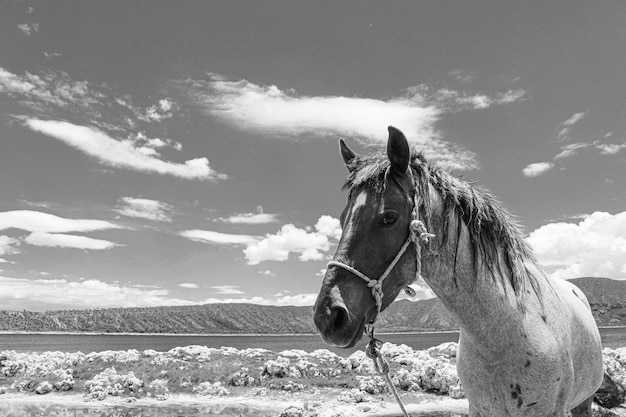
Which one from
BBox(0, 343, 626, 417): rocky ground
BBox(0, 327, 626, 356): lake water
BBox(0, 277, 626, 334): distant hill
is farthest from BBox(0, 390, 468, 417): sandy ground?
BBox(0, 277, 626, 334): distant hill

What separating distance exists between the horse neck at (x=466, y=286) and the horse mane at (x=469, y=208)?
35mm

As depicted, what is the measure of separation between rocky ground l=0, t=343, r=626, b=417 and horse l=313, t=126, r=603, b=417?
9227mm

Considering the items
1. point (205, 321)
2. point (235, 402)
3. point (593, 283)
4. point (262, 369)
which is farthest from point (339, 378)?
point (593, 283)

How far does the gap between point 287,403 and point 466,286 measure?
1181 centimetres

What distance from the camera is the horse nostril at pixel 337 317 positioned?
2.13 meters

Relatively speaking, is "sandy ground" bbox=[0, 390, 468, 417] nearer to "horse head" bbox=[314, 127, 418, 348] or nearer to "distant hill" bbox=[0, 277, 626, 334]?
"horse head" bbox=[314, 127, 418, 348]

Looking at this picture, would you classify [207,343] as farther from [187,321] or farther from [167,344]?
[187,321]

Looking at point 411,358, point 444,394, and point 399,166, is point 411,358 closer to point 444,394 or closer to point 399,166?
point 444,394

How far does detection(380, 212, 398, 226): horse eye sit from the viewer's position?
235cm

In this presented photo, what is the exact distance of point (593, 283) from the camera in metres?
192

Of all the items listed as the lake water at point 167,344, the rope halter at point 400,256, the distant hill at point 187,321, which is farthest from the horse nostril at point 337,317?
the distant hill at point 187,321

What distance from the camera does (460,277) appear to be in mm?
2605

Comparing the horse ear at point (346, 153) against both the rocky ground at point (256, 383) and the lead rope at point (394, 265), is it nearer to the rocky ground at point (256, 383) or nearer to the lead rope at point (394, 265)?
the lead rope at point (394, 265)

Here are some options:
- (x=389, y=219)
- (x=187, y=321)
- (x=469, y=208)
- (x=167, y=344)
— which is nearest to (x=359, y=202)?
(x=389, y=219)
